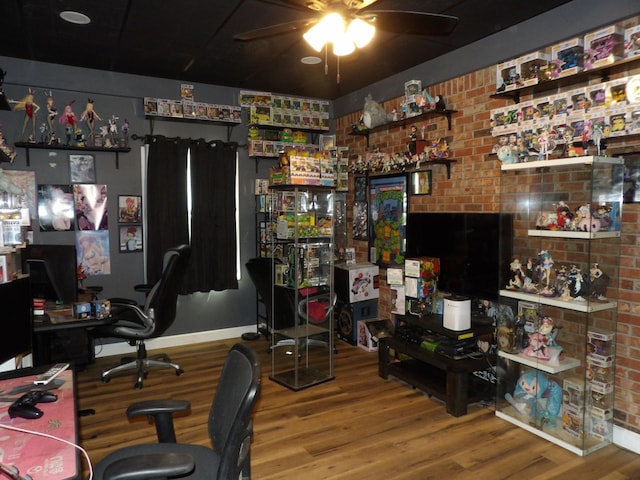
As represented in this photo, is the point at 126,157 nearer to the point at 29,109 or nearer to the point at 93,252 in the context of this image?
the point at 29,109

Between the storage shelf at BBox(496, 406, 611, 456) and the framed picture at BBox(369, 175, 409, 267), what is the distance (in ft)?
5.87

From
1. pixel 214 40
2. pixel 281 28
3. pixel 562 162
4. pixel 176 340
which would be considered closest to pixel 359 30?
pixel 281 28

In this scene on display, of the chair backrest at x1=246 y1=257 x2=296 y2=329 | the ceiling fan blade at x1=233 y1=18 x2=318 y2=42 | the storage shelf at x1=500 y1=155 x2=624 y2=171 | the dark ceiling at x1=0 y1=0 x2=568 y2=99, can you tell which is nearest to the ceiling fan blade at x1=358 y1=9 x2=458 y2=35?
the ceiling fan blade at x1=233 y1=18 x2=318 y2=42

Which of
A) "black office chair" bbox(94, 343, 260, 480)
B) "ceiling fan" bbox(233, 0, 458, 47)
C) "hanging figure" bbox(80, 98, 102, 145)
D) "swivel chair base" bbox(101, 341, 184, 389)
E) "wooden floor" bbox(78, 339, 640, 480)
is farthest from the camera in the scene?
"hanging figure" bbox(80, 98, 102, 145)

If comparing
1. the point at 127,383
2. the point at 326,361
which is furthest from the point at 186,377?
the point at 326,361

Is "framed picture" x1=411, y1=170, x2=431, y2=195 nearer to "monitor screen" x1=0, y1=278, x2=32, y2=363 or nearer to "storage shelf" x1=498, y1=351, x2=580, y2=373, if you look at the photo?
"storage shelf" x1=498, y1=351, x2=580, y2=373

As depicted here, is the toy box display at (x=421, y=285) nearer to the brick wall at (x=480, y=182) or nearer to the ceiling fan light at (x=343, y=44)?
the brick wall at (x=480, y=182)

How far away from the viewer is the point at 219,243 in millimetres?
4789

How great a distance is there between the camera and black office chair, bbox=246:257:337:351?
364 cm

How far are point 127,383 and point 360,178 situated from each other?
10.1 ft

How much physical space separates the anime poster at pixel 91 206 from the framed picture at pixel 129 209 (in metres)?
0.14

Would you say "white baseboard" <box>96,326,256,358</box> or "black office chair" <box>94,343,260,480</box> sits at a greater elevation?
"black office chair" <box>94,343,260,480</box>

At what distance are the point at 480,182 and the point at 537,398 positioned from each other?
1.66 metres

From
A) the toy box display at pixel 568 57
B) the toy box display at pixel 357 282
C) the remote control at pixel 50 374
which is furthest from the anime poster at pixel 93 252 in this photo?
the toy box display at pixel 568 57
